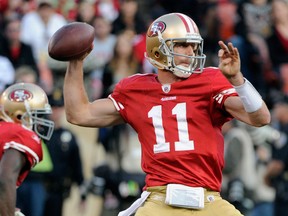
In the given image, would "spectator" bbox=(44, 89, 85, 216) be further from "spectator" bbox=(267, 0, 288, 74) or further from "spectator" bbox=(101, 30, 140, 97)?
"spectator" bbox=(267, 0, 288, 74)

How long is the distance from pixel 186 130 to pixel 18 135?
54.0 inches

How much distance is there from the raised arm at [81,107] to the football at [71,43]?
3.5 inches

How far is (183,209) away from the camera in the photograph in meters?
7.10

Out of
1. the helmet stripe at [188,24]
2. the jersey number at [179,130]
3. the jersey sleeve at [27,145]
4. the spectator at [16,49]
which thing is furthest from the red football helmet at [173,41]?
the spectator at [16,49]

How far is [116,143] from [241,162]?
1.40 metres

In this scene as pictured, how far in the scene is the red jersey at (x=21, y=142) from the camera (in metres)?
7.92

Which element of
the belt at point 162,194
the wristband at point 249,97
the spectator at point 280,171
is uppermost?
the wristband at point 249,97

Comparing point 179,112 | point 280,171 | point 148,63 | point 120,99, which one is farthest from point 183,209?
point 148,63

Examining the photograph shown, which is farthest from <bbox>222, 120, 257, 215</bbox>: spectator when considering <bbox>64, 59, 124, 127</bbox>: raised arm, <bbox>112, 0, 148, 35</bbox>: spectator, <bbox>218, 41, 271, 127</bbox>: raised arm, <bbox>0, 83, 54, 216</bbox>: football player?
<bbox>218, 41, 271, 127</bbox>: raised arm

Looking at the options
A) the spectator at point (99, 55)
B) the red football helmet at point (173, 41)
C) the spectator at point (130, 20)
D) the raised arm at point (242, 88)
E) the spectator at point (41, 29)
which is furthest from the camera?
the spectator at point (130, 20)

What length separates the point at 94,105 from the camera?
754 centimetres

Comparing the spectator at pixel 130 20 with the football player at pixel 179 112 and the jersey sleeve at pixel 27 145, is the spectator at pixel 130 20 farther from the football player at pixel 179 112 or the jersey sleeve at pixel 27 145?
the football player at pixel 179 112

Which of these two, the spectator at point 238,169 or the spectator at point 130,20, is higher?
the spectator at point 130,20

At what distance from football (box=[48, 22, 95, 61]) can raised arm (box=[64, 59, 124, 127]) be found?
0.09 meters
